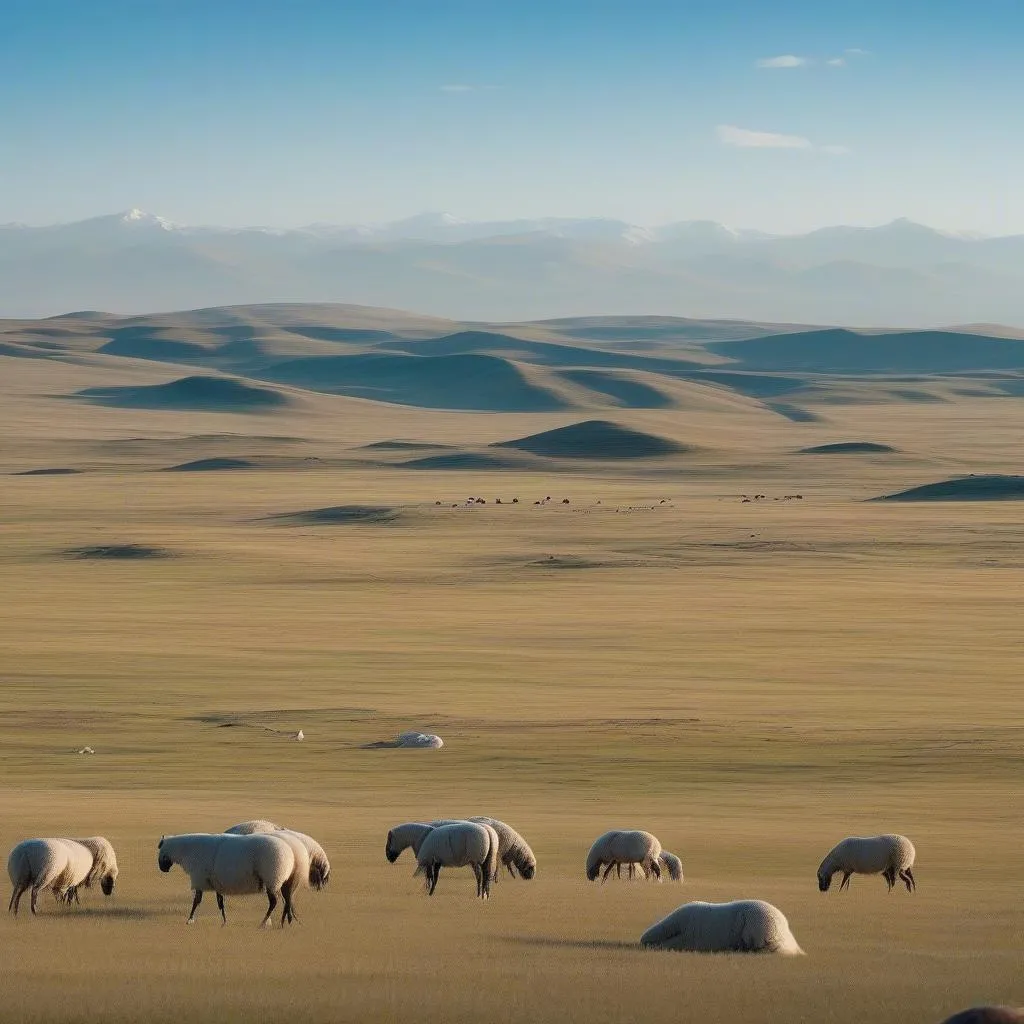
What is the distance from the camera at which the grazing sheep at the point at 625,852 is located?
18.2 meters

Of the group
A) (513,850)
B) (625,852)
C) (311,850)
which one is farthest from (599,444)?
(311,850)

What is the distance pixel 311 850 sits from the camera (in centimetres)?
1627

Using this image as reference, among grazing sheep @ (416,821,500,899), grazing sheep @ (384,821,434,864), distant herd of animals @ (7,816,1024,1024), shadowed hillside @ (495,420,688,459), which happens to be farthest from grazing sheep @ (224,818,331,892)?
shadowed hillside @ (495,420,688,459)

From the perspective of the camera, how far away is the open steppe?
1289 cm

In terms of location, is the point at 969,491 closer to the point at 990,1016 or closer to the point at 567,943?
the point at 567,943

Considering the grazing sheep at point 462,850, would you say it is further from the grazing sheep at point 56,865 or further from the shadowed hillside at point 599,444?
the shadowed hillside at point 599,444

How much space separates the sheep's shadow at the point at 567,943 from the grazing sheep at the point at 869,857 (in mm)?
3987

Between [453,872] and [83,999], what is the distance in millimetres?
8029

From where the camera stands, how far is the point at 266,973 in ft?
42.2

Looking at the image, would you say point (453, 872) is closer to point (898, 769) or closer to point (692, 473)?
point (898, 769)

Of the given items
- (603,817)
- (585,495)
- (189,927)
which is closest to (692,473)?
(585,495)

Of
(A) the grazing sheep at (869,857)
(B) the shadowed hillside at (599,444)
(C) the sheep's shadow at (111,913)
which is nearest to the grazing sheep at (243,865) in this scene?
(C) the sheep's shadow at (111,913)

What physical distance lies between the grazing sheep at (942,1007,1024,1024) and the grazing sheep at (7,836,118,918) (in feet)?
28.5

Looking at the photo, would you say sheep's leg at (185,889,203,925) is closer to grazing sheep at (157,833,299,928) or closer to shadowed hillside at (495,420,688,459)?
grazing sheep at (157,833,299,928)
